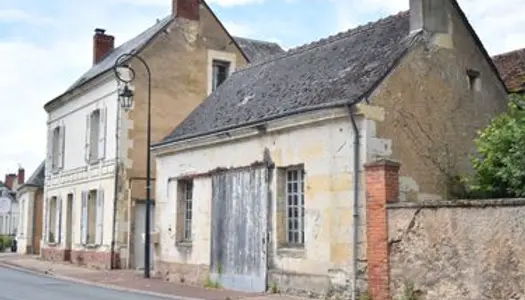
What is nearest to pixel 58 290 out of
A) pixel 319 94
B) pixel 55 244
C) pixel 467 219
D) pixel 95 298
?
pixel 95 298

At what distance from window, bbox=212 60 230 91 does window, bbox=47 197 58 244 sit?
9.52m

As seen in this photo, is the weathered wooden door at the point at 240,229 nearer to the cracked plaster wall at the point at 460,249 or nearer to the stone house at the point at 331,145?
the stone house at the point at 331,145

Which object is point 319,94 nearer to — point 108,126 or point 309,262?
point 309,262

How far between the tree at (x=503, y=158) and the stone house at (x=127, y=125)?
1364 centimetres

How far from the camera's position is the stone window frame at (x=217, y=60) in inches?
1079

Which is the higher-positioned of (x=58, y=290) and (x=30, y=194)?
(x=30, y=194)

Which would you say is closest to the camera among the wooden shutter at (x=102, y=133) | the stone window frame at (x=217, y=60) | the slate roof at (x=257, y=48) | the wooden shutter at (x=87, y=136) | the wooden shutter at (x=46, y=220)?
the wooden shutter at (x=102, y=133)

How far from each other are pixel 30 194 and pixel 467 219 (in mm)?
31214

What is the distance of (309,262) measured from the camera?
15.2 metres

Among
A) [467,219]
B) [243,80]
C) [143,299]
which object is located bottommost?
[143,299]

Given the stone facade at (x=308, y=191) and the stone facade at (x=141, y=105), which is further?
the stone facade at (x=141, y=105)

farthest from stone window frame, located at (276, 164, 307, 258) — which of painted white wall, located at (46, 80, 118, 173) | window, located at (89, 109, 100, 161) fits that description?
window, located at (89, 109, 100, 161)

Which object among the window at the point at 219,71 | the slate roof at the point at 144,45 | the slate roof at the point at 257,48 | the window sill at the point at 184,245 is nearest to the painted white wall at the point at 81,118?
the slate roof at the point at 144,45

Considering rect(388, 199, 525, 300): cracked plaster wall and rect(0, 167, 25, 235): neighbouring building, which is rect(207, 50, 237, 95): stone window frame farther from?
rect(0, 167, 25, 235): neighbouring building
